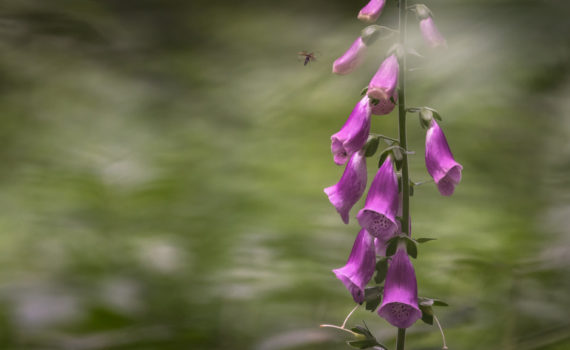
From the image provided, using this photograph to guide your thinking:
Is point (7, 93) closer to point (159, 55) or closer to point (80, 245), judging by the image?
point (159, 55)

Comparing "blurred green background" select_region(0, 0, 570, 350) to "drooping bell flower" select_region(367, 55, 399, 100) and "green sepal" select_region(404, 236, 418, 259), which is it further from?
"green sepal" select_region(404, 236, 418, 259)

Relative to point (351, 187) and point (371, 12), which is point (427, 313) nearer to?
point (351, 187)

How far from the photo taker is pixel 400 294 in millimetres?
999

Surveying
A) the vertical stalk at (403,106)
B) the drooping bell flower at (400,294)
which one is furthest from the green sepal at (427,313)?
the vertical stalk at (403,106)

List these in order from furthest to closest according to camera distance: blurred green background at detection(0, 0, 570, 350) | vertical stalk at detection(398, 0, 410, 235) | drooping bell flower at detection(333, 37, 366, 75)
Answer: blurred green background at detection(0, 0, 570, 350) → drooping bell flower at detection(333, 37, 366, 75) → vertical stalk at detection(398, 0, 410, 235)

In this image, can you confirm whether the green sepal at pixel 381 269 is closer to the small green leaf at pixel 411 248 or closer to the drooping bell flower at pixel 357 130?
the small green leaf at pixel 411 248

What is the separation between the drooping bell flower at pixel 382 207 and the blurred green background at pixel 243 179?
206 millimetres

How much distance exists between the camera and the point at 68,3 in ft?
16.8

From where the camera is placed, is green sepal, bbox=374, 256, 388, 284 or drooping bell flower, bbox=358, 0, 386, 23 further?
green sepal, bbox=374, 256, 388, 284

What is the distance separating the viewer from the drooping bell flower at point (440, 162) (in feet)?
3.34

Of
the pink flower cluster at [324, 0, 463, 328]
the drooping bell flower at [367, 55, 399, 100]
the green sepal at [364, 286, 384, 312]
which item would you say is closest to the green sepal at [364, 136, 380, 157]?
the pink flower cluster at [324, 0, 463, 328]

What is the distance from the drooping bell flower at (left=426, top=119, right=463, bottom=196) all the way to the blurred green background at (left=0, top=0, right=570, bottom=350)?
127 mm

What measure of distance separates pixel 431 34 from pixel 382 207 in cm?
31

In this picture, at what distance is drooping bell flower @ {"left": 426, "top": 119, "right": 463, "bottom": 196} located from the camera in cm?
102
